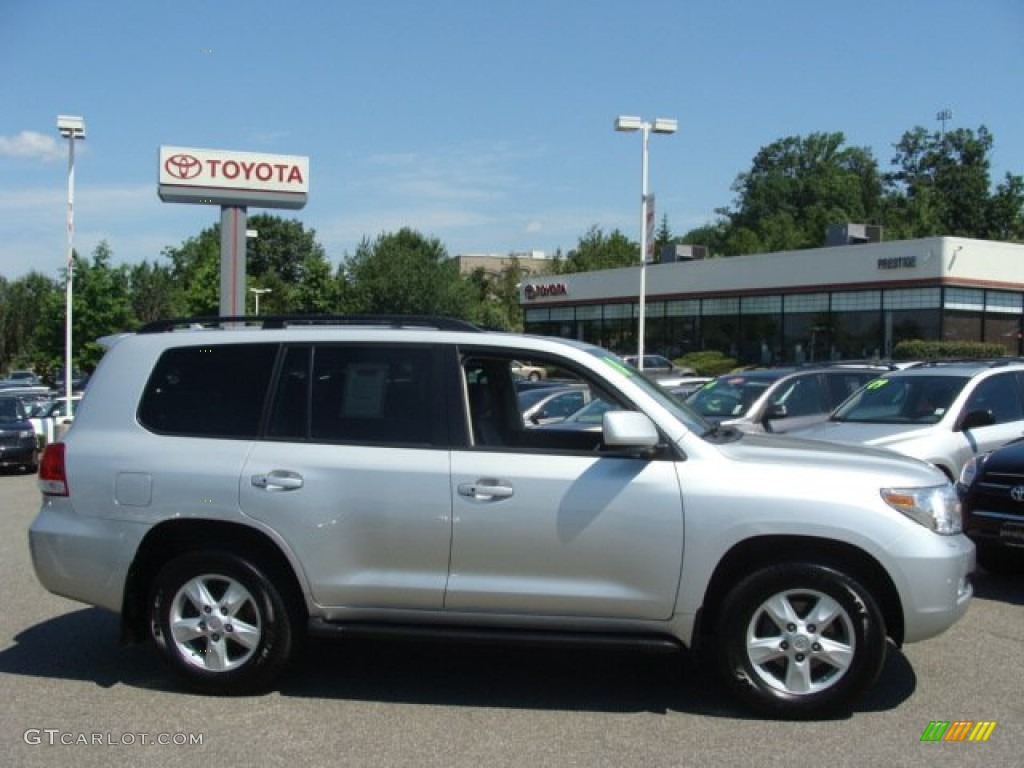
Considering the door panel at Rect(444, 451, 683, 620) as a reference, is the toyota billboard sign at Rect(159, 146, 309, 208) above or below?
above

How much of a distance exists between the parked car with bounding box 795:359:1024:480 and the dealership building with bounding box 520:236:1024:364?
93.8ft

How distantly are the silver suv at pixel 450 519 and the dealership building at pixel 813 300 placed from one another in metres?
34.9

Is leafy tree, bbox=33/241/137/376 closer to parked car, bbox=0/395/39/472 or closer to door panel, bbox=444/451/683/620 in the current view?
parked car, bbox=0/395/39/472

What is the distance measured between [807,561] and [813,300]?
39.8 metres

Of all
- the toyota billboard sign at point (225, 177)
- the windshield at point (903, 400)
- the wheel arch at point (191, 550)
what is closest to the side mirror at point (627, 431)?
the wheel arch at point (191, 550)

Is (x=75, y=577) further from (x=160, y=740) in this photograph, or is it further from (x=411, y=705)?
(x=411, y=705)

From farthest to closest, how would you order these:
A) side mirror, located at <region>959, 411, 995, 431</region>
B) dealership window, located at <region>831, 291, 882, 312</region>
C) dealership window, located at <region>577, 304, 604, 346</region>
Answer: dealership window, located at <region>577, 304, 604, 346</region> → dealership window, located at <region>831, 291, 882, 312</region> → side mirror, located at <region>959, 411, 995, 431</region>

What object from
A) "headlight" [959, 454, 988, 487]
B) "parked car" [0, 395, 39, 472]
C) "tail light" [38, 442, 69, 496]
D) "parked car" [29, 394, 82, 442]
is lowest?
"parked car" [0, 395, 39, 472]

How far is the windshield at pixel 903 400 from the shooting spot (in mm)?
10148

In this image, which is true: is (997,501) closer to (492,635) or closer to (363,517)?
(492,635)

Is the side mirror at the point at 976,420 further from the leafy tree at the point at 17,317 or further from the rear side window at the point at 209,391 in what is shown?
the leafy tree at the point at 17,317

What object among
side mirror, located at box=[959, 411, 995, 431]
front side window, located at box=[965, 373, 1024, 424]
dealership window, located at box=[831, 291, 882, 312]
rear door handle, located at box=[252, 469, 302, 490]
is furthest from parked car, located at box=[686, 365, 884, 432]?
dealership window, located at box=[831, 291, 882, 312]

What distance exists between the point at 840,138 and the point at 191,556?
108 meters

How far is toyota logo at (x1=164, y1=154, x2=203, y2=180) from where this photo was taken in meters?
27.8
